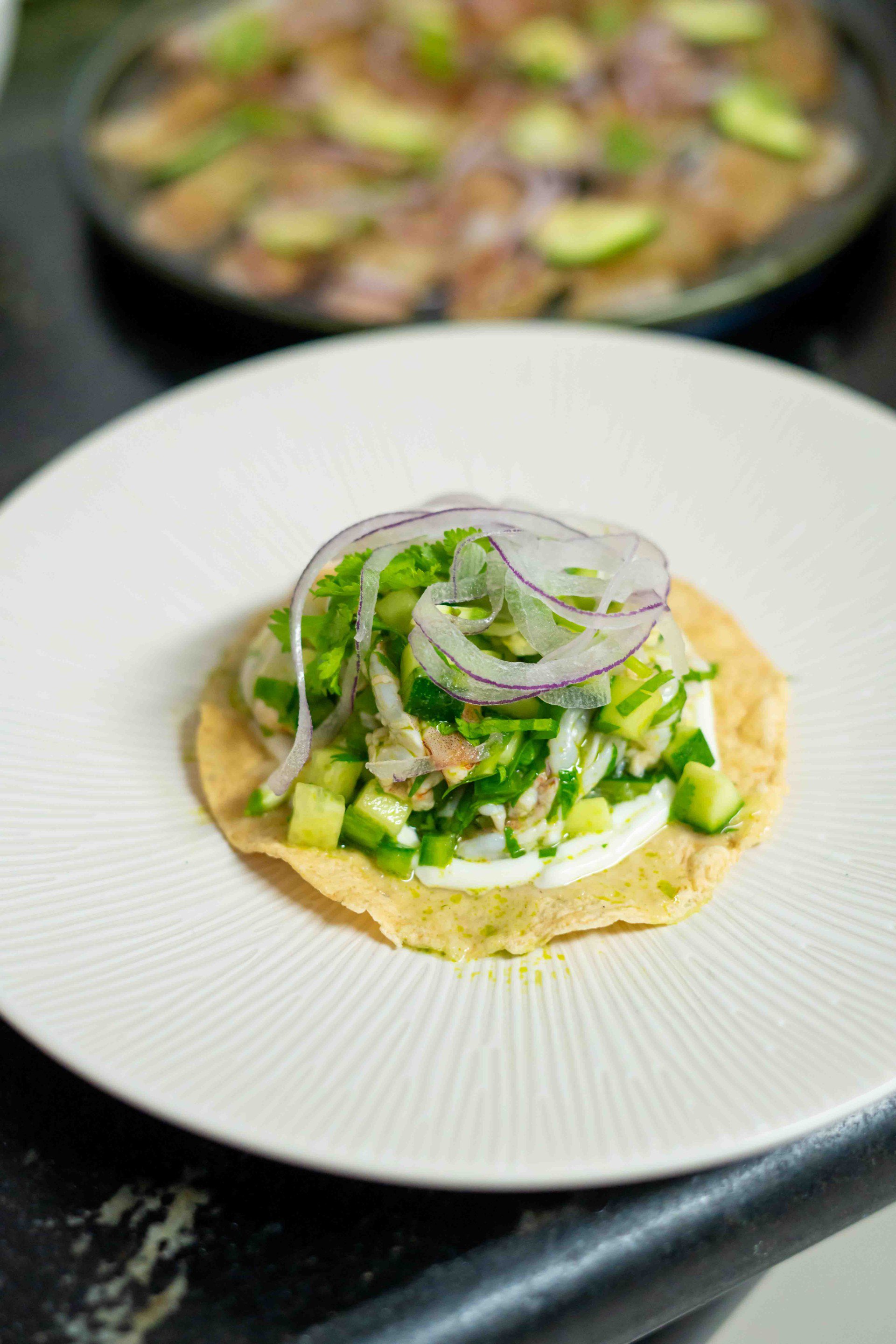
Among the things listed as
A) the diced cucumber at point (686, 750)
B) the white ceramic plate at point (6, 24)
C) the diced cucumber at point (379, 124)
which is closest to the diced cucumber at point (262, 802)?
the diced cucumber at point (686, 750)

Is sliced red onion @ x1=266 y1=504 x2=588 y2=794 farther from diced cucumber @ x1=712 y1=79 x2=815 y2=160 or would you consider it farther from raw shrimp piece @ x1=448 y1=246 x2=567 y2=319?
diced cucumber @ x1=712 y1=79 x2=815 y2=160

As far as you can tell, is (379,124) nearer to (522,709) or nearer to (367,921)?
(522,709)

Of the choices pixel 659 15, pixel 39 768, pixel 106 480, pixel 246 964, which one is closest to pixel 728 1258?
pixel 246 964

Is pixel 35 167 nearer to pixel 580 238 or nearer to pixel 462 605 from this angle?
pixel 580 238

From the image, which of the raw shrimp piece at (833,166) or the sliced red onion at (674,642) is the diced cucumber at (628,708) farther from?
the raw shrimp piece at (833,166)

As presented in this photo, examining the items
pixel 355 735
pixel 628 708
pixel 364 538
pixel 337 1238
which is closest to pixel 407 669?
pixel 355 735

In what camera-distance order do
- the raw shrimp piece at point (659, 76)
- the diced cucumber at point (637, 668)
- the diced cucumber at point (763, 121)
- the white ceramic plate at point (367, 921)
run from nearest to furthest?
the white ceramic plate at point (367, 921) → the diced cucumber at point (637, 668) → the diced cucumber at point (763, 121) → the raw shrimp piece at point (659, 76)
